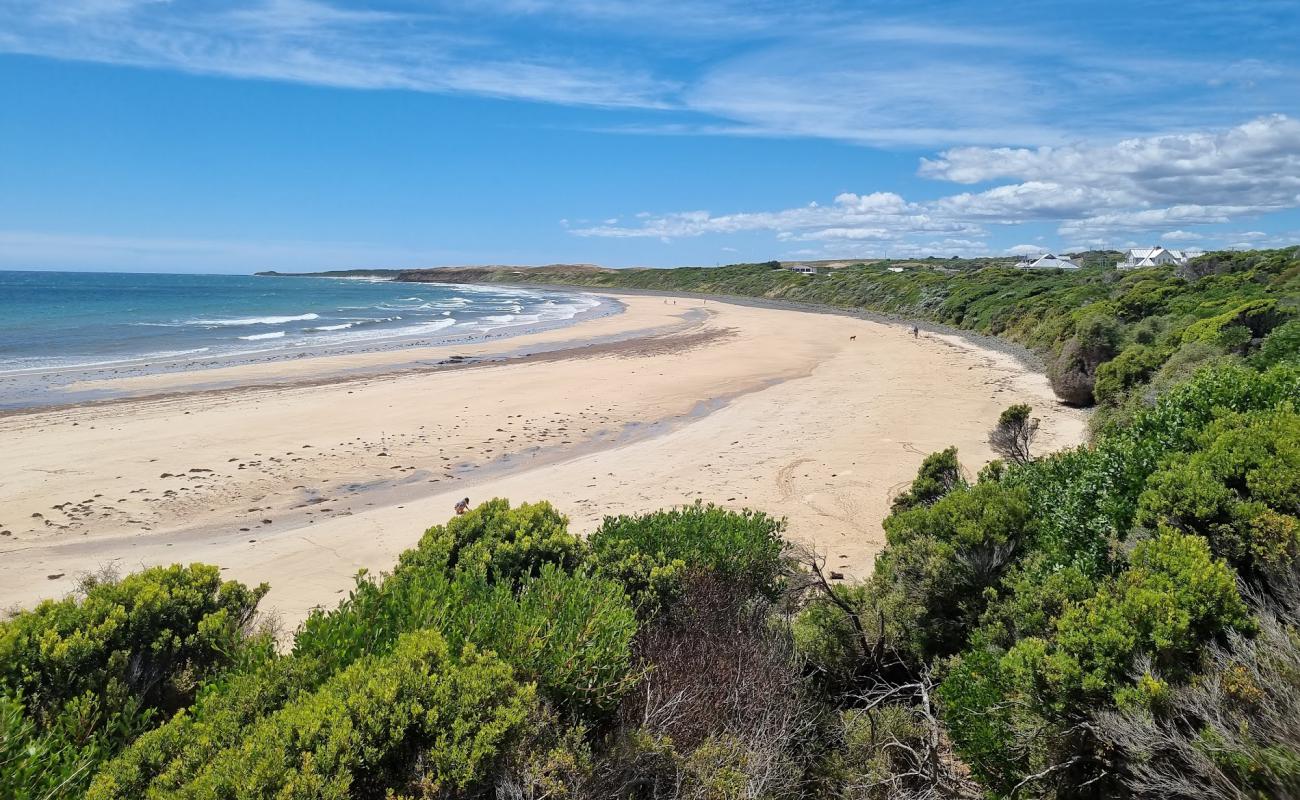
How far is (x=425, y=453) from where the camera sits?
14.4m

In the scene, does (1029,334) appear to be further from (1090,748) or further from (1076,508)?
(1090,748)

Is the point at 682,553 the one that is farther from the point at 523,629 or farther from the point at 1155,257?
the point at 1155,257

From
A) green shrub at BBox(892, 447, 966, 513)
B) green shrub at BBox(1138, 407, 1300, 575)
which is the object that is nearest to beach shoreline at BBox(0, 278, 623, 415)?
green shrub at BBox(892, 447, 966, 513)

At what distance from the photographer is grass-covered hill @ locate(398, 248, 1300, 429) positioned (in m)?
14.2

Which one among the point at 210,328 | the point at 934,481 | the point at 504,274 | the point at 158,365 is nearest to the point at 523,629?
the point at 934,481

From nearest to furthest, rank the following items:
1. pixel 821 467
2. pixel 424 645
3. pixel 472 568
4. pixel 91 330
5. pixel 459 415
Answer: pixel 424 645 < pixel 472 568 < pixel 821 467 < pixel 459 415 < pixel 91 330

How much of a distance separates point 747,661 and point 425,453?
11.2 m

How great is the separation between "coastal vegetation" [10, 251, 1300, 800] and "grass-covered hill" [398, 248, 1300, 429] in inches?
332

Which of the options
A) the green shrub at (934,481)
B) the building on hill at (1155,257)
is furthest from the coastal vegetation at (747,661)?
the building on hill at (1155,257)

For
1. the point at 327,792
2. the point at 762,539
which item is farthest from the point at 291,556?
the point at 327,792

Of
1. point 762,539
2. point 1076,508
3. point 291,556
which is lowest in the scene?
point 291,556

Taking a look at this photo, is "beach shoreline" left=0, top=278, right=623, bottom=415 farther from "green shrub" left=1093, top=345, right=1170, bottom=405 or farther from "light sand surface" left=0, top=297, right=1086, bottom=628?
"green shrub" left=1093, top=345, right=1170, bottom=405

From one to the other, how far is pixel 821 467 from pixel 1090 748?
896 cm

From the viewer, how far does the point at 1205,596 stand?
3594mm
